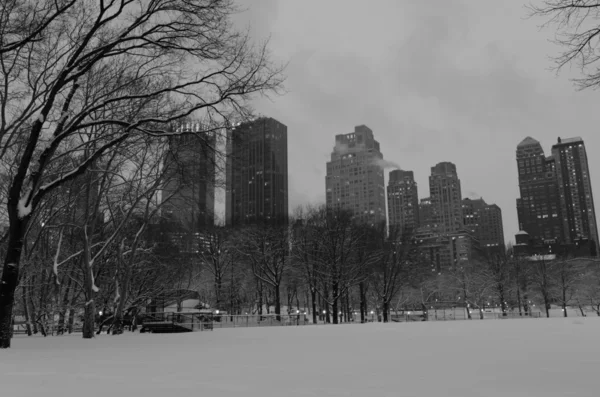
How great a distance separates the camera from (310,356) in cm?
1158

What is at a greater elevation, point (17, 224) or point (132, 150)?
point (132, 150)

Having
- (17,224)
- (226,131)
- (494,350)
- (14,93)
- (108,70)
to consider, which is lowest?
(494,350)

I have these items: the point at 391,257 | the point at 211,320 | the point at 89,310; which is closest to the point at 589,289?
the point at 391,257

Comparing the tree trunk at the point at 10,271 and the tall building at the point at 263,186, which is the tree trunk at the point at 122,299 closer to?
the tree trunk at the point at 10,271

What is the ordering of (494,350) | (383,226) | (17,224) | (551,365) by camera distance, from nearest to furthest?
(551,365), (494,350), (17,224), (383,226)

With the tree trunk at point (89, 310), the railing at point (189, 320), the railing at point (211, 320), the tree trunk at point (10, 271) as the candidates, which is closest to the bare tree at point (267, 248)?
the railing at point (211, 320)

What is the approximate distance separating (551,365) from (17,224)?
13.5 m

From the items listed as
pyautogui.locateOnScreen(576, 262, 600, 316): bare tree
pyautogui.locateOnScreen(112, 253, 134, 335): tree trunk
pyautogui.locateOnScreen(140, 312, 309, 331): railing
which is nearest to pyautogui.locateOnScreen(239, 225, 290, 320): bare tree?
pyautogui.locateOnScreen(140, 312, 309, 331): railing

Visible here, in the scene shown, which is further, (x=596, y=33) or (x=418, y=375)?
(x=596, y=33)

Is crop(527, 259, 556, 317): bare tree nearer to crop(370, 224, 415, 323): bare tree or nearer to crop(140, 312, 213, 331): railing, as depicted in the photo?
crop(370, 224, 415, 323): bare tree

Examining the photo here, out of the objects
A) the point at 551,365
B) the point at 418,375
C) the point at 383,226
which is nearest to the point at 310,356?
the point at 418,375

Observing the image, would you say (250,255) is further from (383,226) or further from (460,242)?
(460,242)

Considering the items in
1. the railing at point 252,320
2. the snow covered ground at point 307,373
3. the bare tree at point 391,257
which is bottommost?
the railing at point 252,320

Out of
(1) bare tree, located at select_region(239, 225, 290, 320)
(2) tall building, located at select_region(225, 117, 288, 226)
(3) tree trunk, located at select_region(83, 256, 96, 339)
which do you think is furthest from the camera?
(2) tall building, located at select_region(225, 117, 288, 226)
